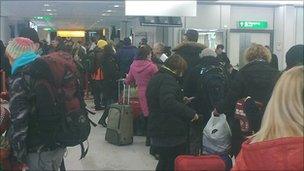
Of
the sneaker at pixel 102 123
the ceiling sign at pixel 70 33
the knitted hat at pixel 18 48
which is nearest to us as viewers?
the knitted hat at pixel 18 48

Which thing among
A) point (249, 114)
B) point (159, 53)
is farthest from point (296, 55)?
point (159, 53)

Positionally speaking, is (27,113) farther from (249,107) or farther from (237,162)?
(249,107)

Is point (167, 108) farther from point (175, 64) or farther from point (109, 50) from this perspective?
point (109, 50)

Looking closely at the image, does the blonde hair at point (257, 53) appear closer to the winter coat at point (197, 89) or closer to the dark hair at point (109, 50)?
the winter coat at point (197, 89)

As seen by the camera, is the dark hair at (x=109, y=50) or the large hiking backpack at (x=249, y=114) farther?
the dark hair at (x=109, y=50)

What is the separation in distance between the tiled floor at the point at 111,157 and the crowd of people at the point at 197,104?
57 cm

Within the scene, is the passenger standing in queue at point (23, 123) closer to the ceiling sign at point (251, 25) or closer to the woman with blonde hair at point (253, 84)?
the woman with blonde hair at point (253, 84)

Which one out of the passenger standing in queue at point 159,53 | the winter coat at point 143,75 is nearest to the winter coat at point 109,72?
the passenger standing in queue at point 159,53

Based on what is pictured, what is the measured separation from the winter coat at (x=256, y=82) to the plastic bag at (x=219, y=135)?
0.32 m

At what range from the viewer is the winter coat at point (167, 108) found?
3803 mm

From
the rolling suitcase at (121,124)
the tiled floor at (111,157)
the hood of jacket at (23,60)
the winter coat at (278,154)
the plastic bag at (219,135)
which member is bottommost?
the tiled floor at (111,157)

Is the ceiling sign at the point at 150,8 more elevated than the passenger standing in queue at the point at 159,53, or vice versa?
the ceiling sign at the point at 150,8

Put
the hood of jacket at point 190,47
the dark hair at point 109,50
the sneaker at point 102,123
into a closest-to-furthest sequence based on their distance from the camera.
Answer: the hood of jacket at point 190,47 < the sneaker at point 102,123 < the dark hair at point 109,50

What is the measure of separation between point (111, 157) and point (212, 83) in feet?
7.09
